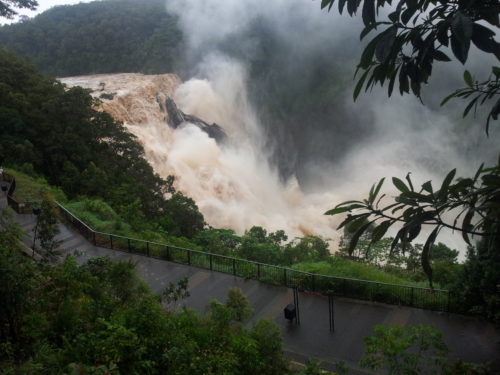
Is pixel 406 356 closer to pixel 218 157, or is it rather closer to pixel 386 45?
pixel 386 45

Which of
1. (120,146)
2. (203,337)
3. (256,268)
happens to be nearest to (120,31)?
(120,146)

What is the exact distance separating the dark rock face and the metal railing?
2602 centimetres

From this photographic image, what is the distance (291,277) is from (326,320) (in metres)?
1.72

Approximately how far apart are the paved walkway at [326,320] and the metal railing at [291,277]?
0.63 feet

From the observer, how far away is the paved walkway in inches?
318

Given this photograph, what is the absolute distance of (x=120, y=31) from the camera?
A: 5891cm

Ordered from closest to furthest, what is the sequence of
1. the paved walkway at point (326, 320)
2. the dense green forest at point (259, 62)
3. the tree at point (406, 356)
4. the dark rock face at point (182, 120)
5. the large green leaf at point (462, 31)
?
1. the large green leaf at point (462, 31)
2. the tree at point (406, 356)
3. the paved walkway at point (326, 320)
4. the dark rock face at point (182, 120)
5. the dense green forest at point (259, 62)

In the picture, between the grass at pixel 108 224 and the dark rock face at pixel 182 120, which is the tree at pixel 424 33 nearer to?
the grass at pixel 108 224

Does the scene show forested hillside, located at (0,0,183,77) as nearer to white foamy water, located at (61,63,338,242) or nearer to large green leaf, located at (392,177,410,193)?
white foamy water, located at (61,63,338,242)

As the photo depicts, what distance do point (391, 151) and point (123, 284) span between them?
136ft

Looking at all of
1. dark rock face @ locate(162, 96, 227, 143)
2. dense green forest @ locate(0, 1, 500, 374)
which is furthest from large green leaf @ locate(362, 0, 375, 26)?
dark rock face @ locate(162, 96, 227, 143)

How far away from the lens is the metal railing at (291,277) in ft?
31.5

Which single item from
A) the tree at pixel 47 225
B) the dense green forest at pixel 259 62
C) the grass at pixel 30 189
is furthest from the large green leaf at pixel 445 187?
the dense green forest at pixel 259 62

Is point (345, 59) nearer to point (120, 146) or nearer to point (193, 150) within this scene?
point (193, 150)
